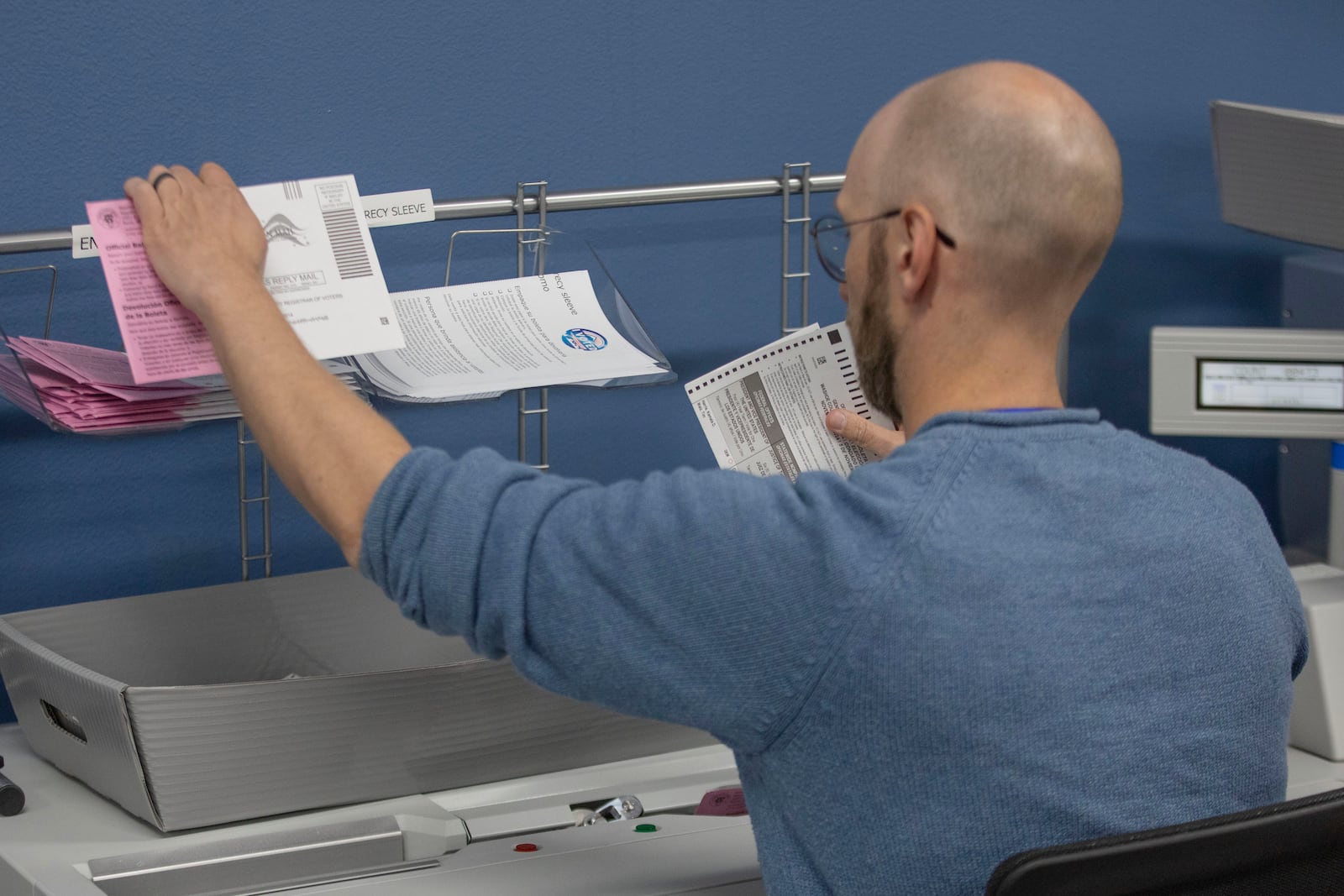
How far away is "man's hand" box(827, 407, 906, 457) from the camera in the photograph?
117cm

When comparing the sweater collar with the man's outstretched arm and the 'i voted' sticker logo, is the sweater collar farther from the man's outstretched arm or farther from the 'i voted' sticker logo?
the 'i voted' sticker logo

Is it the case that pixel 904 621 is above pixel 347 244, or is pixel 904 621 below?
below

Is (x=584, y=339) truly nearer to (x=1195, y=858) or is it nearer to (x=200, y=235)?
(x=200, y=235)

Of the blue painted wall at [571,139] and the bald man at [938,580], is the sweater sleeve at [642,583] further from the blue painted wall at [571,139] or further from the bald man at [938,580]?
the blue painted wall at [571,139]

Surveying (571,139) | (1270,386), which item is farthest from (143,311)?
(1270,386)

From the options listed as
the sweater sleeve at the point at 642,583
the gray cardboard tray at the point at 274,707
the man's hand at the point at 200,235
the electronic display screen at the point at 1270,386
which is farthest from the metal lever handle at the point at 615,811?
the electronic display screen at the point at 1270,386

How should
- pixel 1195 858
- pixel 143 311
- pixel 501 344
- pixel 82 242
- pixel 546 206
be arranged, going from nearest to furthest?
pixel 1195 858, pixel 143 311, pixel 82 242, pixel 501 344, pixel 546 206

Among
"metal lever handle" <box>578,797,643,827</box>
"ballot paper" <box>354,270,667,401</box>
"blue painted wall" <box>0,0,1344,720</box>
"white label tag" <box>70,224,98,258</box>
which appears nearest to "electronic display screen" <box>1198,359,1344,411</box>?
"blue painted wall" <box>0,0,1344,720</box>

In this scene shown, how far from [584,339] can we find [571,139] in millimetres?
461

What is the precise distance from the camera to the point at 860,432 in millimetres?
1177

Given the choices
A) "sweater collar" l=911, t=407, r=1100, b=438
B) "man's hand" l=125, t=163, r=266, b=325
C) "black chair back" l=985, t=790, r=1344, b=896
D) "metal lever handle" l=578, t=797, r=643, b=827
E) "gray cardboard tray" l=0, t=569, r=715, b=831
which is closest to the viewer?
"black chair back" l=985, t=790, r=1344, b=896

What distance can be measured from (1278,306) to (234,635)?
4.98ft

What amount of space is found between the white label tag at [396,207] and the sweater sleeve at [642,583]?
466mm

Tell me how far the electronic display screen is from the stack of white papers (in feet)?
3.37
